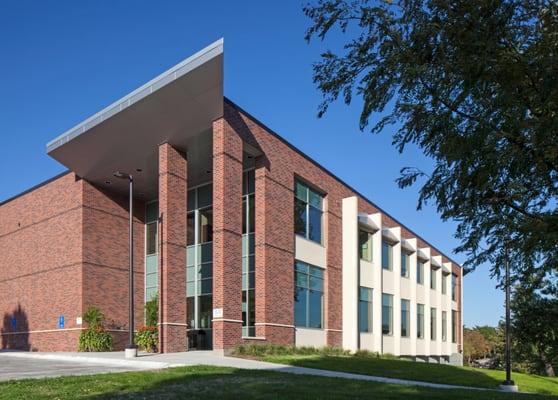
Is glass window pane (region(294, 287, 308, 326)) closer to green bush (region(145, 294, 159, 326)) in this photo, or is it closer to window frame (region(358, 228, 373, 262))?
green bush (region(145, 294, 159, 326))

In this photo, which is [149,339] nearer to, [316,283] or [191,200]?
[191,200]

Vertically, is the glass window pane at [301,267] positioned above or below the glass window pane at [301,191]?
below

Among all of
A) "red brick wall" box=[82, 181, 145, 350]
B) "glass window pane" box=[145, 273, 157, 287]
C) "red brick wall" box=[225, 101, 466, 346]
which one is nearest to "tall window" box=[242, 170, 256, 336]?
"red brick wall" box=[225, 101, 466, 346]

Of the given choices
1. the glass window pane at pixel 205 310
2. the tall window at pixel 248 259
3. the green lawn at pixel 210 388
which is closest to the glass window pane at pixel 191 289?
the glass window pane at pixel 205 310

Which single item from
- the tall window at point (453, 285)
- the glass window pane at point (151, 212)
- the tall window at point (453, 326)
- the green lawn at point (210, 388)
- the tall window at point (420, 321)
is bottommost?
the tall window at point (453, 326)

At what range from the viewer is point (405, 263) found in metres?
46.6

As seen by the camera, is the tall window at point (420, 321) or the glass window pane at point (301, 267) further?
the tall window at point (420, 321)

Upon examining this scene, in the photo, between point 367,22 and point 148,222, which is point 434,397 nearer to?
point 367,22

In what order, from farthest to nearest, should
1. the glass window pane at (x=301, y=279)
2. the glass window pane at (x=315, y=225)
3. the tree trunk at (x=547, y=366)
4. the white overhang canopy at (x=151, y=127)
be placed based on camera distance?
the tree trunk at (x=547, y=366), the glass window pane at (x=315, y=225), the glass window pane at (x=301, y=279), the white overhang canopy at (x=151, y=127)

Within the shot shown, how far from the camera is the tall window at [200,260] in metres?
29.4

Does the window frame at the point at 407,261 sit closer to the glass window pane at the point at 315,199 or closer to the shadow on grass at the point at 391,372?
the glass window pane at the point at 315,199

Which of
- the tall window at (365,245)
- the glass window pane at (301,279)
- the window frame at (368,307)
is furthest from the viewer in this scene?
the tall window at (365,245)

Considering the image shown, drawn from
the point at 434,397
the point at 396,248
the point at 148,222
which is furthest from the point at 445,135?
the point at 396,248

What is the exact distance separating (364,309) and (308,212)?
8789mm
